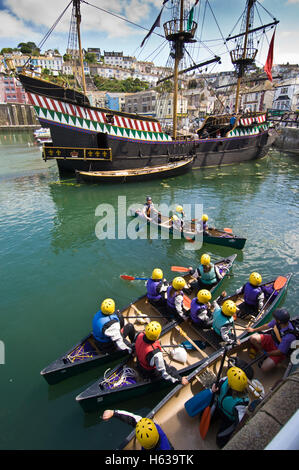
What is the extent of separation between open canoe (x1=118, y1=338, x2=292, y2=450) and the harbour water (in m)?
1.09

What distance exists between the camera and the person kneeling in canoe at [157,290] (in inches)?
320

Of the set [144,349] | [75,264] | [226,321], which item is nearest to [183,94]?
[75,264]

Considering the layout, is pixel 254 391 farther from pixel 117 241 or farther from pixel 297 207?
pixel 297 207

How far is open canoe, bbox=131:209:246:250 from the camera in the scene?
508 inches

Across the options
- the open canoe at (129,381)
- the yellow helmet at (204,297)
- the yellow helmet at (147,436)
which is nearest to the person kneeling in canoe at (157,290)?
the open canoe at (129,381)

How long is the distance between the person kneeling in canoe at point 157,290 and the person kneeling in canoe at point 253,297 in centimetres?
266

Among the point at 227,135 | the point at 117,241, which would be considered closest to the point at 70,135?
the point at 117,241

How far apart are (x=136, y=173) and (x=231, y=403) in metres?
22.1

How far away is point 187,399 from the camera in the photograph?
5.49 metres

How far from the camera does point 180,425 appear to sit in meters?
5.00

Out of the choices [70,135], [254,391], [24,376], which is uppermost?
[70,135]

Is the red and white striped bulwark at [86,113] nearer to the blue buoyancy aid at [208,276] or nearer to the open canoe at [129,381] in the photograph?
the blue buoyancy aid at [208,276]

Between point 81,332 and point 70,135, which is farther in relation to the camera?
point 70,135
